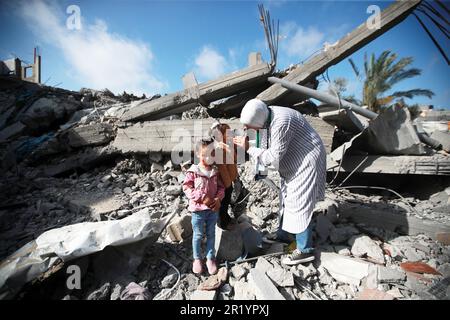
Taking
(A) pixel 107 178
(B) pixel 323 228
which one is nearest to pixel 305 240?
(B) pixel 323 228

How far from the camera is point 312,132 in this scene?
2.37m

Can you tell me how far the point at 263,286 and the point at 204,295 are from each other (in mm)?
554

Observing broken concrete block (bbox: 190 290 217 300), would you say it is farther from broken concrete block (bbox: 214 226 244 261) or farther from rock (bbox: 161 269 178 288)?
broken concrete block (bbox: 214 226 244 261)

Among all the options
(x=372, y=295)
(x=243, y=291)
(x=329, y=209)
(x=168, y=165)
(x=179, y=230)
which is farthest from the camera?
(x=168, y=165)

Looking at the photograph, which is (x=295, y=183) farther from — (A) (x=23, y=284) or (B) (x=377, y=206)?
(A) (x=23, y=284)

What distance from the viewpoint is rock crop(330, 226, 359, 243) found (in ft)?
8.77

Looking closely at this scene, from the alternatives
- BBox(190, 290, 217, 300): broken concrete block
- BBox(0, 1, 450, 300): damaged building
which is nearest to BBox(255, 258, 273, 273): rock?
BBox(0, 1, 450, 300): damaged building

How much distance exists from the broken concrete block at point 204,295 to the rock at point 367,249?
1.68 m

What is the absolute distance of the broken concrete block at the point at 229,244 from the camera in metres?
2.41

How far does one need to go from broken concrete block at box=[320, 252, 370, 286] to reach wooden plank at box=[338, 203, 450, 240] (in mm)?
905

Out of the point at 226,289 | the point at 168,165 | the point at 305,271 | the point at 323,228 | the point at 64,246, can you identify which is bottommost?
the point at 226,289

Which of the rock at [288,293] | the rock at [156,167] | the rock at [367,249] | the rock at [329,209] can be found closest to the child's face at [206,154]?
the rock at [288,293]

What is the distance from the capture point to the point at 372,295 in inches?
76.3

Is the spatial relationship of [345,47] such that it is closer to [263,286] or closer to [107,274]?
[263,286]
